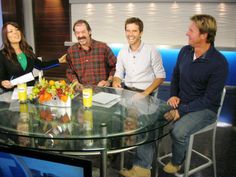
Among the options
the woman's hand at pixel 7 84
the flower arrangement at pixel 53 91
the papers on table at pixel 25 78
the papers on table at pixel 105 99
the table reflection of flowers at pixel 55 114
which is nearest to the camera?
the table reflection of flowers at pixel 55 114

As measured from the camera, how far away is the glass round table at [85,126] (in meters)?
1.76

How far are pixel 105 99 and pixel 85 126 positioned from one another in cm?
55

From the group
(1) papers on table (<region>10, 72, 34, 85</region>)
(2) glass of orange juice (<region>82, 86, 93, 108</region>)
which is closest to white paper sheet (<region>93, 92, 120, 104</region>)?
(2) glass of orange juice (<region>82, 86, 93, 108</region>)

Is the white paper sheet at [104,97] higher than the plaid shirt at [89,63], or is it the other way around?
the plaid shirt at [89,63]

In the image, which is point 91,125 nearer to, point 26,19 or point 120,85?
point 120,85

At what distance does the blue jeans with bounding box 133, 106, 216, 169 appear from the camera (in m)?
2.31

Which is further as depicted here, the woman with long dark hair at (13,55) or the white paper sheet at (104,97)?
the woman with long dark hair at (13,55)

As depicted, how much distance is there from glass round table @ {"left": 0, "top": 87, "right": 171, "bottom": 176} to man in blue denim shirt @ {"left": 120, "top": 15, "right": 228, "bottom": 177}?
0.29m

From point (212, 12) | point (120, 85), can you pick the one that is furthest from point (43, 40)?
point (120, 85)

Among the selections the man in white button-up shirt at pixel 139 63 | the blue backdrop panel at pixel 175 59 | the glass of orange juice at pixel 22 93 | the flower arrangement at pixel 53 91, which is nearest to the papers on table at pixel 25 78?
the glass of orange juice at pixel 22 93

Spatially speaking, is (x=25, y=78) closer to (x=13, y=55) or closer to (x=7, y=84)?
(x=7, y=84)

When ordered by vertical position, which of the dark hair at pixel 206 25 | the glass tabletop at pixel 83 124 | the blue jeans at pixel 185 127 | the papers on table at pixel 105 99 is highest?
the dark hair at pixel 206 25

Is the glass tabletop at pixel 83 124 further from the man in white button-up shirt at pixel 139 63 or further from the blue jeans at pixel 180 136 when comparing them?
the man in white button-up shirt at pixel 139 63

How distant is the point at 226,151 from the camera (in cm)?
318
